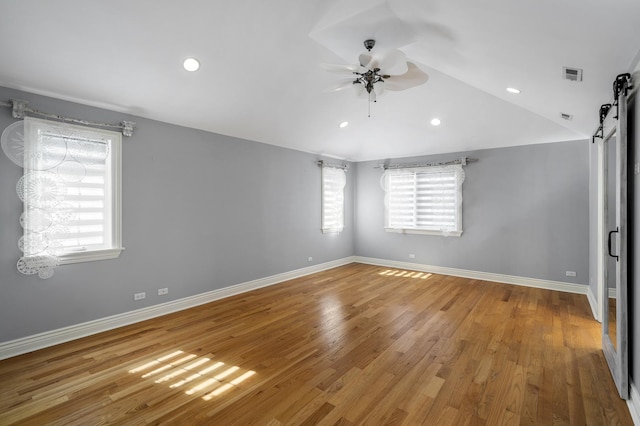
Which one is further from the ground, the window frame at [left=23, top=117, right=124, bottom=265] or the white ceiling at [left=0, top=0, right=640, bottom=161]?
the white ceiling at [left=0, top=0, right=640, bottom=161]

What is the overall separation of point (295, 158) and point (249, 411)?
4584mm

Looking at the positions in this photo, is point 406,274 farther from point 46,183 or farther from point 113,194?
point 46,183

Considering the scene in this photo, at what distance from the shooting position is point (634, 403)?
2.11 metres

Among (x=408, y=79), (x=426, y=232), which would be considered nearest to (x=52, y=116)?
(x=408, y=79)

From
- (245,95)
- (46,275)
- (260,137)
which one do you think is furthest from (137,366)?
(260,137)

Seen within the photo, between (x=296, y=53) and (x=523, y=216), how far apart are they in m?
4.75

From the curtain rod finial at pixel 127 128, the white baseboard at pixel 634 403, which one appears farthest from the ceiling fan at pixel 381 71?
the white baseboard at pixel 634 403

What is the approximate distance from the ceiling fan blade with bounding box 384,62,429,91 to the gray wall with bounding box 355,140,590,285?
3427 mm

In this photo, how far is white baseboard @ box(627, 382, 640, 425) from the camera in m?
2.02

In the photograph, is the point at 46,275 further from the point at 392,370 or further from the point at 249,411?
the point at 392,370

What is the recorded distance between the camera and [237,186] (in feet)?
16.5

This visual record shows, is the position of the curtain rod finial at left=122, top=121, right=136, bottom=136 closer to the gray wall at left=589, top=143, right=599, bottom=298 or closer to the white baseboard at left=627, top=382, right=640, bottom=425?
the white baseboard at left=627, top=382, right=640, bottom=425

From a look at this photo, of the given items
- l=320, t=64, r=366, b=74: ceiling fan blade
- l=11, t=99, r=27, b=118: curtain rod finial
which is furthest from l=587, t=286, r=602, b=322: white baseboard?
l=11, t=99, r=27, b=118: curtain rod finial

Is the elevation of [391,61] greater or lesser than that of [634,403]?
greater
